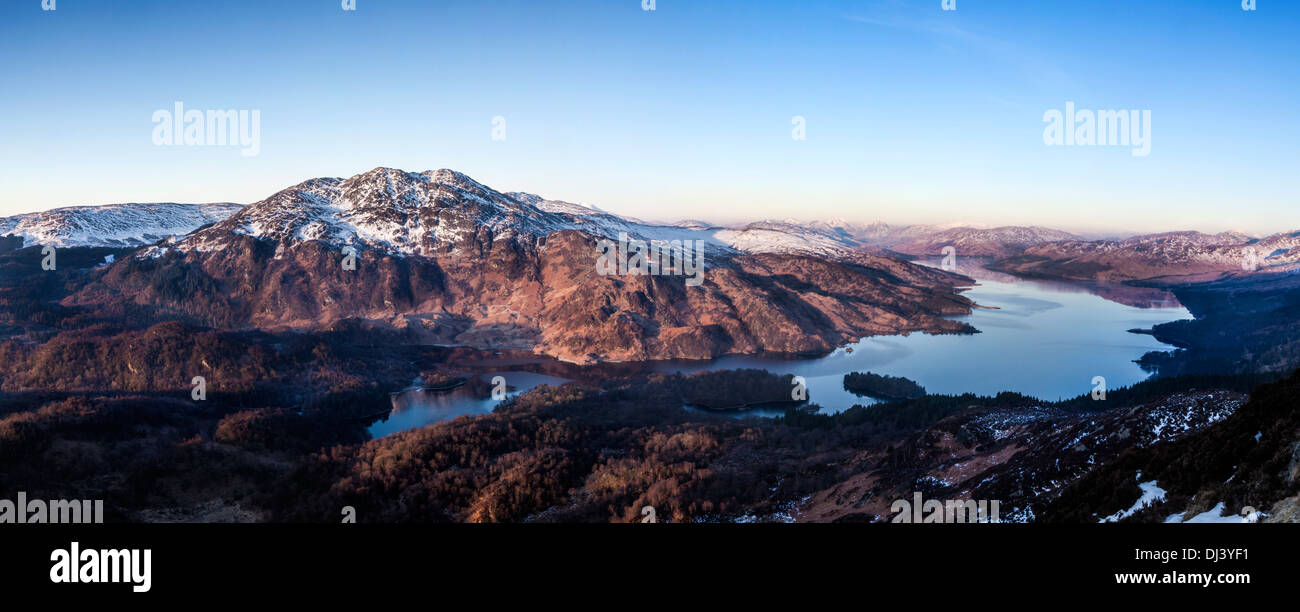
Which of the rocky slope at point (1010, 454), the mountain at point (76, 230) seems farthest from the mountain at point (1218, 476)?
the mountain at point (76, 230)

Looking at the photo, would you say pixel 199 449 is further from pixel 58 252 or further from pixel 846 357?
pixel 58 252

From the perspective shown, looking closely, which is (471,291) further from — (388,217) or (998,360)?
(998,360)

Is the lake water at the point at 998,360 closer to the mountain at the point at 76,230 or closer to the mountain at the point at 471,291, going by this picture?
the mountain at the point at 471,291

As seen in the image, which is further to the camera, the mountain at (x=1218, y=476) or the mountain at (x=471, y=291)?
the mountain at (x=471, y=291)

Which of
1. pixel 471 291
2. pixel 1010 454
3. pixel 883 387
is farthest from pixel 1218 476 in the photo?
pixel 471 291

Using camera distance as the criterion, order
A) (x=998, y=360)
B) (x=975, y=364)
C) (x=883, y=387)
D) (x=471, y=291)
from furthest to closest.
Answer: (x=471, y=291) < (x=998, y=360) < (x=975, y=364) < (x=883, y=387)
